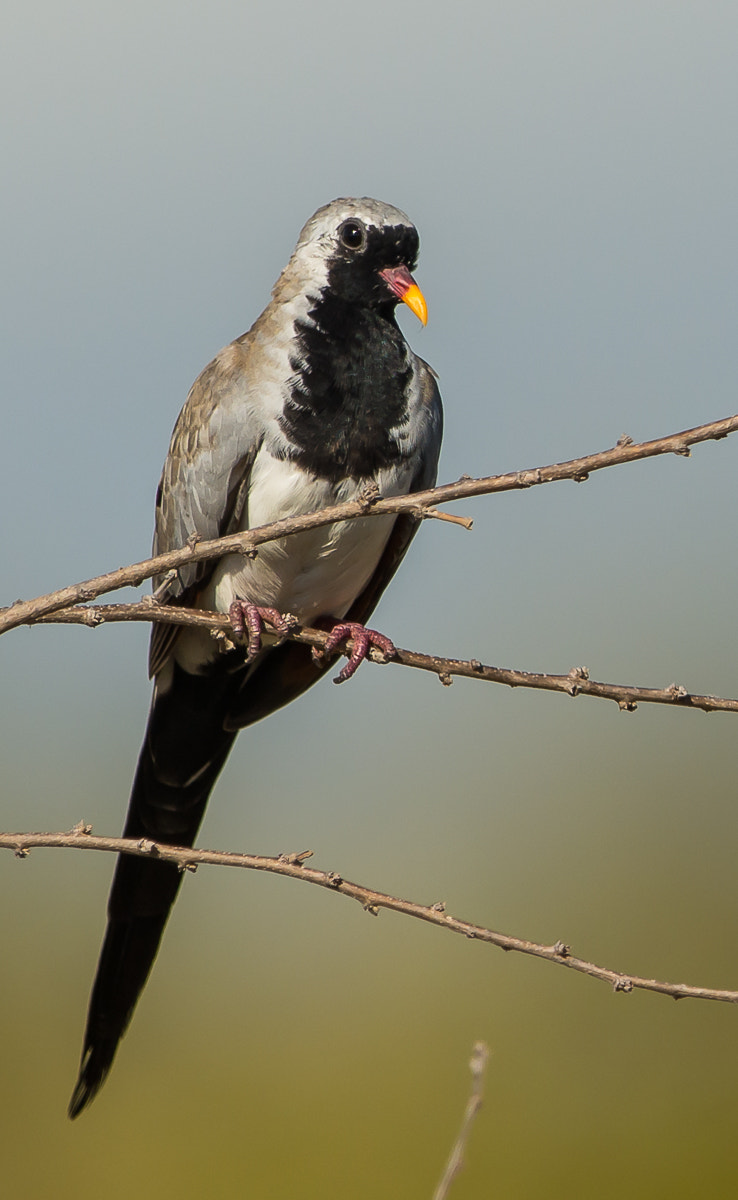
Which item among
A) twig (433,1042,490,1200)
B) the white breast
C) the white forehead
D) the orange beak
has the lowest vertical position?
twig (433,1042,490,1200)

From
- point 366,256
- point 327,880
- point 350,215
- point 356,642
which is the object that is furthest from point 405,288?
point 327,880

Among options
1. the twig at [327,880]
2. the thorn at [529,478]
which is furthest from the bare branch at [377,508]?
the twig at [327,880]

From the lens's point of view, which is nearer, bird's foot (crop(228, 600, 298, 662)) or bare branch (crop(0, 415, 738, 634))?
bare branch (crop(0, 415, 738, 634))

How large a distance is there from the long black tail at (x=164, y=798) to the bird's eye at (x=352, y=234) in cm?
151

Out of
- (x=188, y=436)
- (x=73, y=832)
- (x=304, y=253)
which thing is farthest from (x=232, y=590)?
(x=73, y=832)

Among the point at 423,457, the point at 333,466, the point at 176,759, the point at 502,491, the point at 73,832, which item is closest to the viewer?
the point at 502,491

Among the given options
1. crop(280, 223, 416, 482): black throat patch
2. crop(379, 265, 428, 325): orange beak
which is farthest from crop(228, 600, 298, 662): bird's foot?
crop(379, 265, 428, 325): orange beak

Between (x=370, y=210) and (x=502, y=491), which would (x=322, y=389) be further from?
(x=502, y=491)

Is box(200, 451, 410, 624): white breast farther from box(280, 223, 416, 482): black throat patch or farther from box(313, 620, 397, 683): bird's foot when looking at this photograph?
box(313, 620, 397, 683): bird's foot

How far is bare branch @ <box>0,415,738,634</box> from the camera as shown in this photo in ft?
7.02

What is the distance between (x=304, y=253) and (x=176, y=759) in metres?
1.75

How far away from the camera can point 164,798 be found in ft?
14.5

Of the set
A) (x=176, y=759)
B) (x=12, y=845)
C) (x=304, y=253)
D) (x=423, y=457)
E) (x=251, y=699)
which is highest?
(x=304, y=253)

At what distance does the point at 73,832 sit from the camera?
237 centimetres
